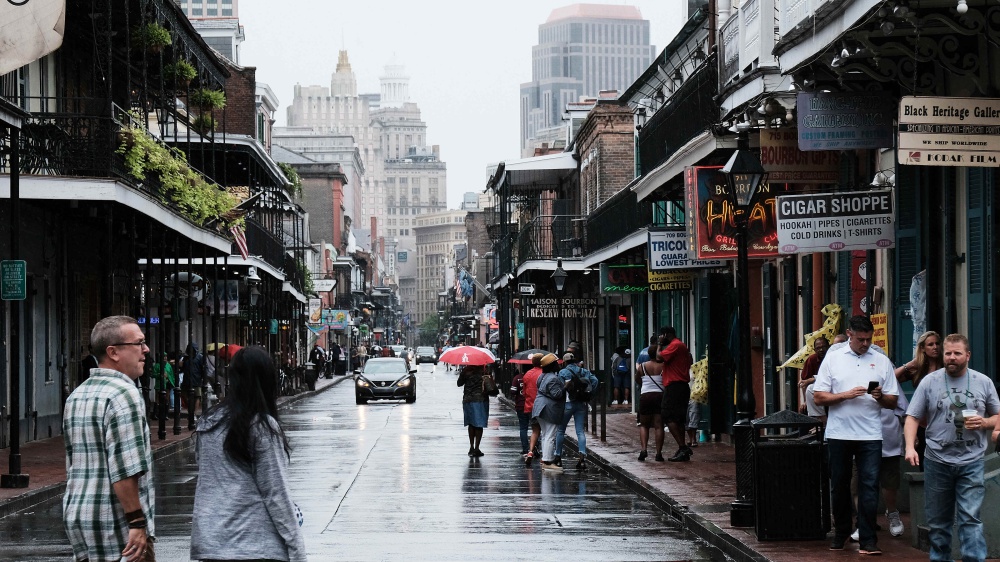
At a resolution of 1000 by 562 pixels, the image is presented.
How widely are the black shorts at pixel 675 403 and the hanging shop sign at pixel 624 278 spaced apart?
1103 centimetres

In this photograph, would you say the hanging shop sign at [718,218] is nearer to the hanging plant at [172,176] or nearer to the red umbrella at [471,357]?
the red umbrella at [471,357]

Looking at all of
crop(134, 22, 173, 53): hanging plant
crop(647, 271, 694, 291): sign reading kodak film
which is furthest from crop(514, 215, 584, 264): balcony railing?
crop(134, 22, 173, 53): hanging plant

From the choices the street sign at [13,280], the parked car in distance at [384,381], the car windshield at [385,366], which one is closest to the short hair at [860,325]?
the street sign at [13,280]

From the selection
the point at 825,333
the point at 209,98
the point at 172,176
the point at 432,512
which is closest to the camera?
the point at 432,512

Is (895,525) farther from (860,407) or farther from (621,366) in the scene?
(621,366)

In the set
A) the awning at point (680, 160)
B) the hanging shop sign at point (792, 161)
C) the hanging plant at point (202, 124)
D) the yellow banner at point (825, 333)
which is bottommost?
the yellow banner at point (825, 333)

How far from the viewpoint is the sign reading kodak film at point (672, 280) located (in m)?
27.0

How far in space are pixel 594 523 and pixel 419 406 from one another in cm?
2852

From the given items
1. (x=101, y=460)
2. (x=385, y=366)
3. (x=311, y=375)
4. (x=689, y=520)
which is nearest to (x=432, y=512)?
(x=689, y=520)

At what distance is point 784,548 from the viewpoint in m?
11.4

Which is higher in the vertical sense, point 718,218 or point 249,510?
point 718,218

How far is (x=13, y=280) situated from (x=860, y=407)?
33.3 feet

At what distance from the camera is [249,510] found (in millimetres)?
6293

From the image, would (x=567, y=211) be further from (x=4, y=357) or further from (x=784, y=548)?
(x=784, y=548)
